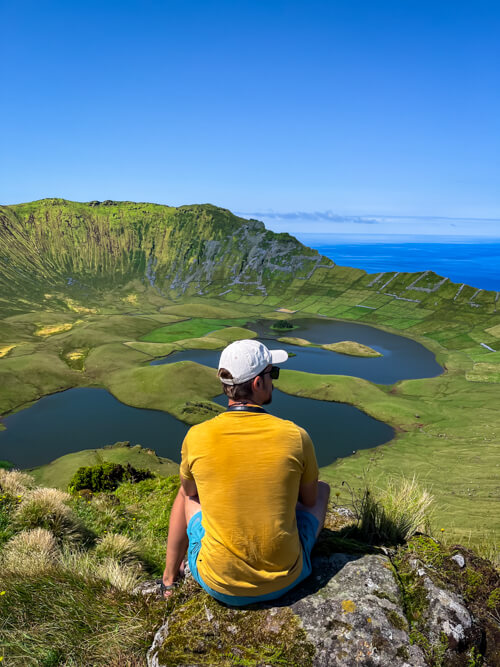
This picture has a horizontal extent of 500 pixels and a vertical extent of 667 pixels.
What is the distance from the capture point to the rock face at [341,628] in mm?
4402

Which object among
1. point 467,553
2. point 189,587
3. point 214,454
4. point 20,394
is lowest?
point 20,394

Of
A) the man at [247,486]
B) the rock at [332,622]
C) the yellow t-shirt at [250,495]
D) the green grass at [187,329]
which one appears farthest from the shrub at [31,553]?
the green grass at [187,329]

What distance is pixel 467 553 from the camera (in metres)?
6.17

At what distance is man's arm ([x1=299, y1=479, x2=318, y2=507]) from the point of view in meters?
5.43

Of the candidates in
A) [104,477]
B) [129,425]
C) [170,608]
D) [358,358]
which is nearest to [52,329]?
[129,425]

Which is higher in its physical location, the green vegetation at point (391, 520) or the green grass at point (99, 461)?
the green vegetation at point (391, 520)

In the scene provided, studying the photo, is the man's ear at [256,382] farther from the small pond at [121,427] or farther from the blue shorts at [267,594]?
the small pond at [121,427]

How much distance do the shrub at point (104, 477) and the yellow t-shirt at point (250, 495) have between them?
1830 centimetres

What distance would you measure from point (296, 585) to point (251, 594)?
0.76 meters

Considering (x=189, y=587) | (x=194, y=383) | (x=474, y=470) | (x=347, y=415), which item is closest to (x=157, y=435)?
(x=194, y=383)

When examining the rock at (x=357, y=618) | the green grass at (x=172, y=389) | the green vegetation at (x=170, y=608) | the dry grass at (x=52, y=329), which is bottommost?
the dry grass at (x=52, y=329)

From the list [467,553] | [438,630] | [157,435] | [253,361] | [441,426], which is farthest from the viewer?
[441,426]

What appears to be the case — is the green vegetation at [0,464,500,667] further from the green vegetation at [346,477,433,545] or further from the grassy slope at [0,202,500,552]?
the grassy slope at [0,202,500,552]

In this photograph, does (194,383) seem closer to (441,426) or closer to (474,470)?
(441,426)
